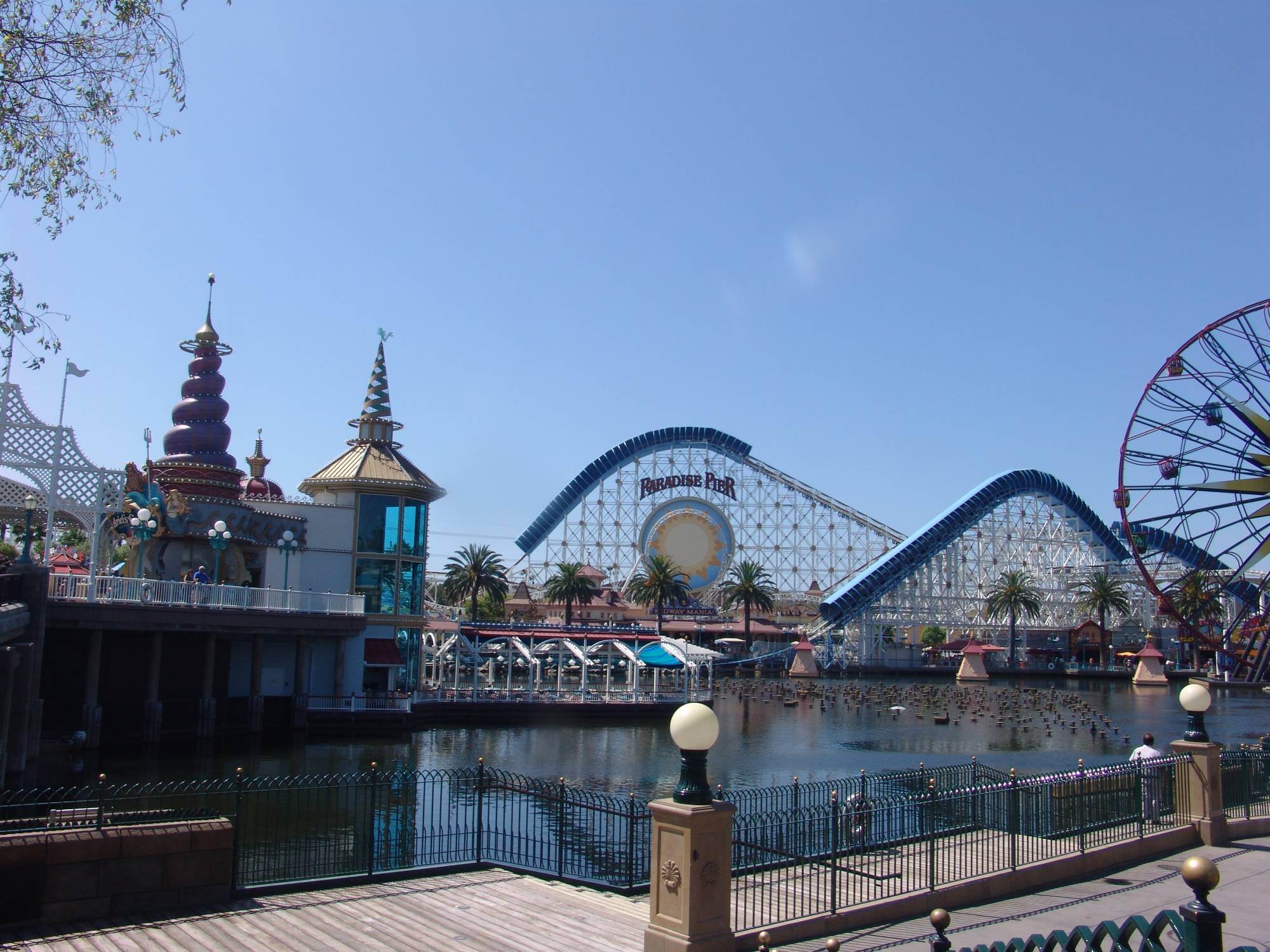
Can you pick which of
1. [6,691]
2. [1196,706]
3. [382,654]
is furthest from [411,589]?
[1196,706]

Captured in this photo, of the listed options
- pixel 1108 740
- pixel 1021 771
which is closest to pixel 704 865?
pixel 1021 771

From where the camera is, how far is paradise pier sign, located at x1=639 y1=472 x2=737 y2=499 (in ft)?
315

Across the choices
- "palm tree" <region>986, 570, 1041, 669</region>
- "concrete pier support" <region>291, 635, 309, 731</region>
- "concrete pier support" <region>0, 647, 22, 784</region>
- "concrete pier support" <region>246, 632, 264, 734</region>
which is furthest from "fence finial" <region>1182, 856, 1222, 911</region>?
"palm tree" <region>986, 570, 1041, 669</region>

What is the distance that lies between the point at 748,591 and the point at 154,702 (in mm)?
58166

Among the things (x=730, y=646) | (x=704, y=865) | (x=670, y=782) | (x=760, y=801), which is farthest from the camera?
(x=730, y=646)

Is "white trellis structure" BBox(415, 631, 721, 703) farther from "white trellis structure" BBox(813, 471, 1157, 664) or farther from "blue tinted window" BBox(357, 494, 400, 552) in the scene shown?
"white trellis structure" BBox(813, 471, 1157, 664)

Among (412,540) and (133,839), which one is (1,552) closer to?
(412,540)

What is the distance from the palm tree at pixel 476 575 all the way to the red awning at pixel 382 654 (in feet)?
81.6

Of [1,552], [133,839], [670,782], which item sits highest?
[1,552]

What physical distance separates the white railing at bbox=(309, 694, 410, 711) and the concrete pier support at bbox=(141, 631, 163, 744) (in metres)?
6.01

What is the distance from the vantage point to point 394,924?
11.5 meters

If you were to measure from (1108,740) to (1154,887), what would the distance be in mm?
34666

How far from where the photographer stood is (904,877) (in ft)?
43.4

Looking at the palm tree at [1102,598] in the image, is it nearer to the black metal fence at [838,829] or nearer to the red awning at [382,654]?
the red awning at [382,654]
